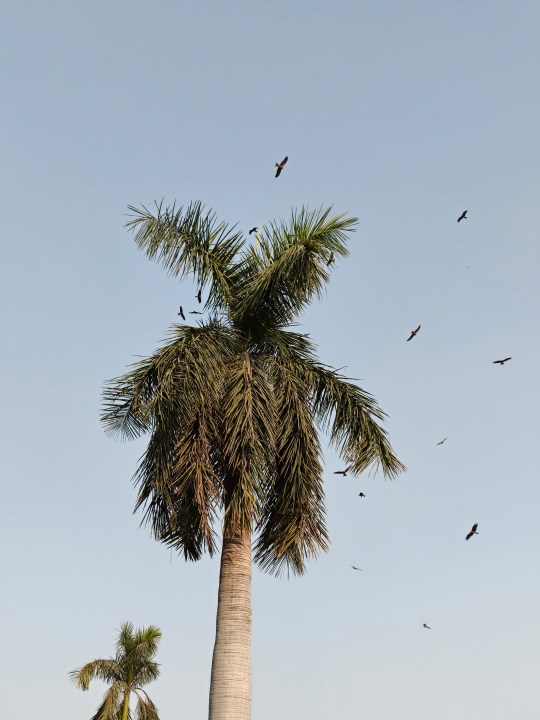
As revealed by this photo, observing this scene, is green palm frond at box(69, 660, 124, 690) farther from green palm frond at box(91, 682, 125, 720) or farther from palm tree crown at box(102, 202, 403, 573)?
palm tree crown at box(102, 202, 403, 573)

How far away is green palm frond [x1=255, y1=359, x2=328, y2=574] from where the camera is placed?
12789 millimetres

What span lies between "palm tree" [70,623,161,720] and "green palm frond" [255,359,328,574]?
10.7m

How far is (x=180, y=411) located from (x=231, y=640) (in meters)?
3.12

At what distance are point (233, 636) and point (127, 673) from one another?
13130 millimetres

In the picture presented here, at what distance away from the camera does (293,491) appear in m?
12.7

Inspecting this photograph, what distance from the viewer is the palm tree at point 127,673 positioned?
22.0 metres

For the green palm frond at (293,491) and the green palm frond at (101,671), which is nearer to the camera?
the green palm frond at (293,491)

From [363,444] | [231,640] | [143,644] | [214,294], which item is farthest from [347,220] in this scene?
[143,644]

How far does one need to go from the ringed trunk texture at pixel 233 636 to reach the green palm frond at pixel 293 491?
593mm

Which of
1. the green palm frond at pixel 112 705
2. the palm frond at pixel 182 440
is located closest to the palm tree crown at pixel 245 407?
the palm frond at pixel 182 440

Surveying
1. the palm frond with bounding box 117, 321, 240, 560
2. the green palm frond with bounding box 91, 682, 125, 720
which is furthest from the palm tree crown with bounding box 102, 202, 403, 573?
the green palm frond with bounding box 91, 682, 125, 720

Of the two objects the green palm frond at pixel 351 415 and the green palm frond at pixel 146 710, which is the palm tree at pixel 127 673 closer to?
the green palm frond at pixel 146 710

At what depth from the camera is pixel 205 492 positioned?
12297mm

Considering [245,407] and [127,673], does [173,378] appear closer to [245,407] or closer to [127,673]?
[245,407]
